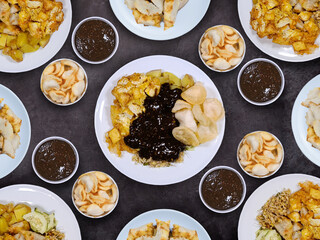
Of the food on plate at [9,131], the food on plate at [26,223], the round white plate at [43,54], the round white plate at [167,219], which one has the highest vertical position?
the round white plate at [43,54]

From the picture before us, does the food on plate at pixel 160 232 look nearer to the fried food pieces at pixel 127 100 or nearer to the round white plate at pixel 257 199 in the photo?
the round white plate at pixel 257 199

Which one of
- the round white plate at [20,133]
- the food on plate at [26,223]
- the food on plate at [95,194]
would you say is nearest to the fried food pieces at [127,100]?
the food on plate at [95,194]

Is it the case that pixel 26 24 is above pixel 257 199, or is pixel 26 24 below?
above

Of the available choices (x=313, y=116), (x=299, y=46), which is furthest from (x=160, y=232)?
(x=299, y=46)

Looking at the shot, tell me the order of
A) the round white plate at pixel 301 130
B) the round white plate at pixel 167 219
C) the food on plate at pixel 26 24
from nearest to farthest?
the food on plate at pixel 26 24 → the round white plate at pixel 167 219 → the round white plate at pixel 301 130

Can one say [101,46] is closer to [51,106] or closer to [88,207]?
[51,106]

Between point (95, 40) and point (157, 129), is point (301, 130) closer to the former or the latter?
point (157, 129)

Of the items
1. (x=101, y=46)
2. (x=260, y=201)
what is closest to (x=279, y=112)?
(x=260, y=201)
